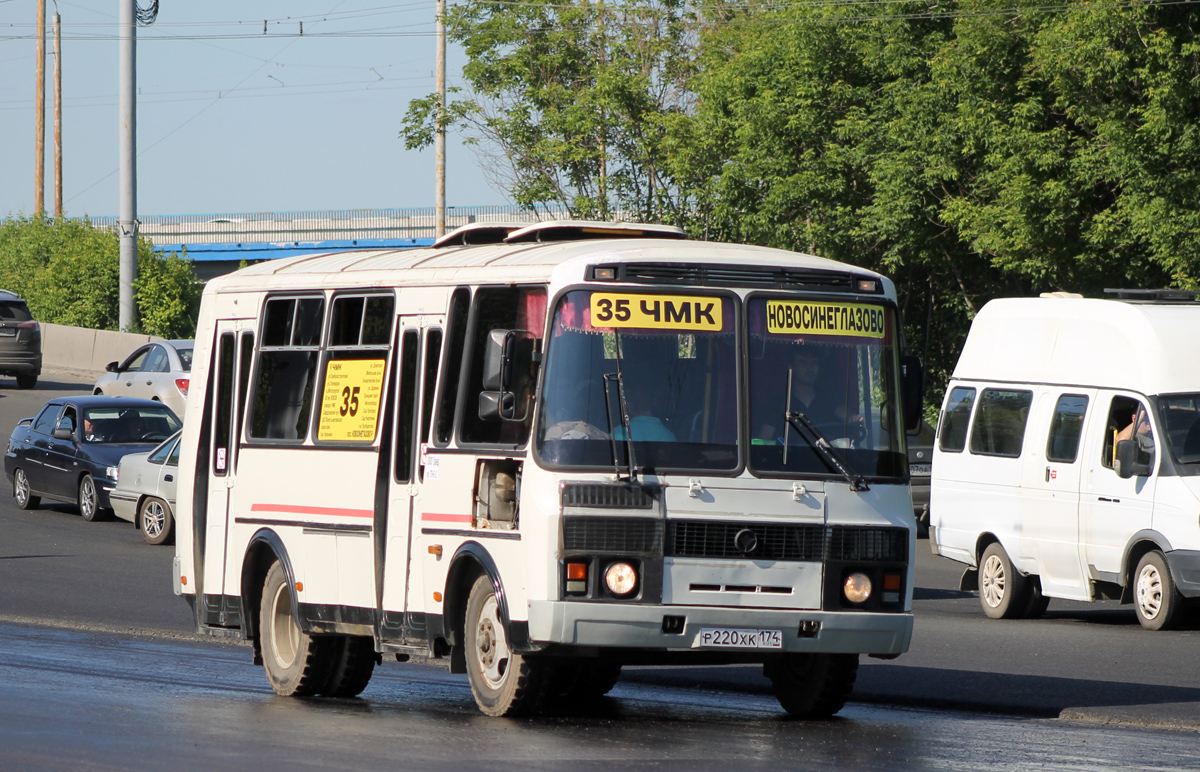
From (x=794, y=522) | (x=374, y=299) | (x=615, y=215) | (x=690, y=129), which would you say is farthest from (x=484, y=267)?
(x=615, y=215)

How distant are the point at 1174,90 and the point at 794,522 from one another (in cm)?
1819

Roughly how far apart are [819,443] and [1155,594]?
23.2 feet

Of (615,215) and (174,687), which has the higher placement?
(615,215)

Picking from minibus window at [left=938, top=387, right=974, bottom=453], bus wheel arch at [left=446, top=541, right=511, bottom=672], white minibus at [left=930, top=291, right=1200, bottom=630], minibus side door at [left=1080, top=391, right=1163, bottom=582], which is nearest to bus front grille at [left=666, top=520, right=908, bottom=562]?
bus wheel arch at [left=446, top=541, right=511, bottom=672]

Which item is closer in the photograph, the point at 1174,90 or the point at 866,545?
the point at 866,545

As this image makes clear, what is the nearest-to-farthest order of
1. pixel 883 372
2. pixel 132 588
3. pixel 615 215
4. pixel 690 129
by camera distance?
pixel 883 372 < pixel 132 588 < pixel 690 129 < pixel 615 215

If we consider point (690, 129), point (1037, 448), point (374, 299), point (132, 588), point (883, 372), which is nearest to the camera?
point (883, 372)

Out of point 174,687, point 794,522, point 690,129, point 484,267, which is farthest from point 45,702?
point 690,129

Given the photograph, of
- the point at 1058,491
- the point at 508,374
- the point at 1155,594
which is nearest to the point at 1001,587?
the point at 1058,491

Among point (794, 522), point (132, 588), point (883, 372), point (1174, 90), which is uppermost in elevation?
point (1174, 90)

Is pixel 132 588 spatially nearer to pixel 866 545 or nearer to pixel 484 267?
pixel 484 267

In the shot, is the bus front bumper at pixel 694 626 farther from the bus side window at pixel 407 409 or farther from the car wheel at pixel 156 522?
the car wheel at pixel 156 522

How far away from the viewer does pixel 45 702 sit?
33.5ft

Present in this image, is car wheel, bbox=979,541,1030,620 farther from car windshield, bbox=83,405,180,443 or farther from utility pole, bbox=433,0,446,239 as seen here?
utility pole, bbox=433,0,446,239
